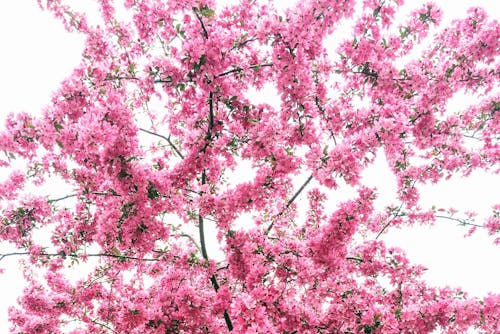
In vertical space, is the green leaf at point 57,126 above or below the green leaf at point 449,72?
above

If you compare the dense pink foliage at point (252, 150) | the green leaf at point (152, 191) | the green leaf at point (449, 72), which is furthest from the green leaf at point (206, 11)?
the green leaf at point (449, 72)

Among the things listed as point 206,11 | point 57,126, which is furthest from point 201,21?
point 57,126

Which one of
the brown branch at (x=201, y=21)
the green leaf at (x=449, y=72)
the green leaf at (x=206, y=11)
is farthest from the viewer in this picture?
the green leaf at (x=449, y=72)

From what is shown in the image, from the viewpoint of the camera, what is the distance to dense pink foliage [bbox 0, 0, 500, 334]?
4.94 metres

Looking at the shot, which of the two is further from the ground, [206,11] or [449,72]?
[206,11]

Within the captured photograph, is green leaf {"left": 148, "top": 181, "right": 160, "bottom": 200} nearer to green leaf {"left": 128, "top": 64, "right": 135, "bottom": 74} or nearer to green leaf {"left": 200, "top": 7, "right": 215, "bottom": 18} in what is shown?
green leaf {"left": 128, "top": 64, "right": 135, "bottom": 74}

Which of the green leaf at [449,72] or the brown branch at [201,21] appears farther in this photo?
the green leaf at [449,72]

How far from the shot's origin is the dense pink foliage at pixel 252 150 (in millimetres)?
4938

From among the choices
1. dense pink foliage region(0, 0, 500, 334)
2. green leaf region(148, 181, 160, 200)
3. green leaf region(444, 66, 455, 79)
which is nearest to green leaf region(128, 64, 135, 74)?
dense pink foliage region(0, 0, 500, 334)

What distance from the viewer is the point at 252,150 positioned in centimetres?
548

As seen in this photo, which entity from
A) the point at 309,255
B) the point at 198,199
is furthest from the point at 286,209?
the point at 198,199

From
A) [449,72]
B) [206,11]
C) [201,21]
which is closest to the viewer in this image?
[206,11]

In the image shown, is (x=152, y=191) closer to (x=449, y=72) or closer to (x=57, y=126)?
(x=57, y=126)

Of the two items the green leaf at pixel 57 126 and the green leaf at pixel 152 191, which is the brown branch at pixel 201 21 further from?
the green leaf at pixel 57 126
